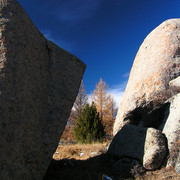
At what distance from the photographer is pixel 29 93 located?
10.3ft

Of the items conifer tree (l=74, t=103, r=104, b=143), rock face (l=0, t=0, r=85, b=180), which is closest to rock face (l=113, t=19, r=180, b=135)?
rock face (l=0, t=0, r=85, b=180)

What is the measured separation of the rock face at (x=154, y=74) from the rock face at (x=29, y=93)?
1.80 meters

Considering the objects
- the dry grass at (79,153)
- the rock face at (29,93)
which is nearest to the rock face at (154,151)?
the rock face at (29,93)

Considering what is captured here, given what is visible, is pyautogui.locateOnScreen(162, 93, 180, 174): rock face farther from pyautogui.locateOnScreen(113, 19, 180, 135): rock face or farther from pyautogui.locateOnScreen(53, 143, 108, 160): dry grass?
pyautogui.locateOnScreen(53, 143, 108, 160): dry grass

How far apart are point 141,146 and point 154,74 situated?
1.95 metres

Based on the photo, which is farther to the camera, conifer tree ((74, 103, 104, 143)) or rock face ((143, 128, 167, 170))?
conifer tree ((74, 103, 104, 143))

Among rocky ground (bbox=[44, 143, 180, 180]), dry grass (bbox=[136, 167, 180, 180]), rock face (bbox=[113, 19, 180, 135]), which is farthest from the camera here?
rock face (bbox=[113, 19, 180, 135])

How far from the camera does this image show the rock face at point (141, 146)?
3.54 m

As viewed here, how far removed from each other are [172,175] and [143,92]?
7.14 ft

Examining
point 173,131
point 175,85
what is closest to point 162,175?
point 173,131

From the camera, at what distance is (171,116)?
4.00 metres

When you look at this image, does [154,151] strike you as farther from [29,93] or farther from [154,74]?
[29,93]

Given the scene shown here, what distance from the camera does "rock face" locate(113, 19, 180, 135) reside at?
4.79 m

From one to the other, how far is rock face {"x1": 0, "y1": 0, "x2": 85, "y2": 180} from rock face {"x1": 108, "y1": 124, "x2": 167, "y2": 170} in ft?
4.75
